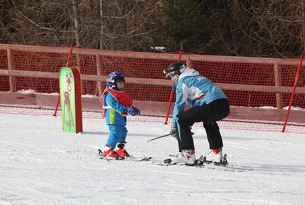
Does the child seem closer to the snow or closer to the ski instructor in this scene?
the snow

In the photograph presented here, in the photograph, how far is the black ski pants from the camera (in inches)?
378

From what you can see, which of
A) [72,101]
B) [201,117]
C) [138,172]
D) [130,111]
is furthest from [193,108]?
[72,101]

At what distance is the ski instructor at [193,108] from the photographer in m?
9.62

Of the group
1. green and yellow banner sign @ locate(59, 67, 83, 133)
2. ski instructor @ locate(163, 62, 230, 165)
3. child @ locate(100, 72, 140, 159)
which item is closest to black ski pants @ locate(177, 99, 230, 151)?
ski instructor @ locate(163, 62, 230, 165)

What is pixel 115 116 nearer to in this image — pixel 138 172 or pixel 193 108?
pixel 193 108

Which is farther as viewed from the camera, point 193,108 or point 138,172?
point 193,108

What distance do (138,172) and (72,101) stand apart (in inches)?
162

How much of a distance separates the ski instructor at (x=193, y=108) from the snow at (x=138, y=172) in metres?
0.36

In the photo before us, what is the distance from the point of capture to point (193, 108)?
969 cm

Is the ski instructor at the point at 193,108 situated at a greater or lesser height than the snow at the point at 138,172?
greater

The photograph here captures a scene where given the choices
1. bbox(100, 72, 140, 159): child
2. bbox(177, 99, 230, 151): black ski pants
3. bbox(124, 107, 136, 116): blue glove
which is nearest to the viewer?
bbox(177, 99, 230, 151): black ski pants

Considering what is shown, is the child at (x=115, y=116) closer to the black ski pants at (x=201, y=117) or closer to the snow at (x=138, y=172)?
the snow at (x=138, y=172)

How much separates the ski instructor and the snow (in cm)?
36

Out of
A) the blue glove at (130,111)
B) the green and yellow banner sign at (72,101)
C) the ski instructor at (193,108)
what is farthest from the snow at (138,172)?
the blue glove at (130,111)
